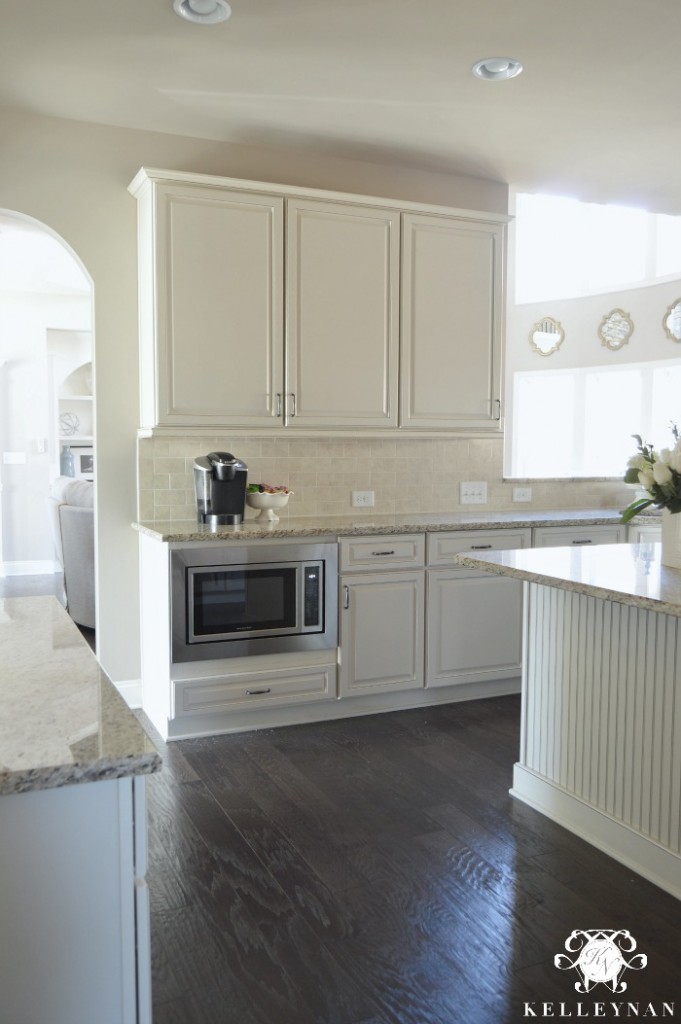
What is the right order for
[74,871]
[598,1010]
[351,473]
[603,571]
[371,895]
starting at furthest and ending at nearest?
[351,473]
[603,571]
[371,895]
[598,1010]
[74,871]

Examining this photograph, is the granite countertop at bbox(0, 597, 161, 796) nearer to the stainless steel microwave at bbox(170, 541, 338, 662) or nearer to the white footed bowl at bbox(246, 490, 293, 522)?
the stainless steel microwave at bbox(170, 541, 338, 662)

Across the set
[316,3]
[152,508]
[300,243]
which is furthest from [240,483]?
[316,3]

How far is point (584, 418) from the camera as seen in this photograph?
11133 millimetres

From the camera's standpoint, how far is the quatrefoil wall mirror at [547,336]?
11031mm

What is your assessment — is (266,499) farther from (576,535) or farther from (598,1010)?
(598,1010)

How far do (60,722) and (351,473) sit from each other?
324 cm

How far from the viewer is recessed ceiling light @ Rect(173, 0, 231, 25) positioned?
262 centimetres

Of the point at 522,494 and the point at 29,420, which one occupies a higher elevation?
the point at 29,420

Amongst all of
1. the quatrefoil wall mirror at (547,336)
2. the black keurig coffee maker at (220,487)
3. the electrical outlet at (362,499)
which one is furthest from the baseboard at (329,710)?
the quatrefoil wall mirror at (547,336)

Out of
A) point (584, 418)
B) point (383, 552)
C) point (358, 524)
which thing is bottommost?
point (383, 552)

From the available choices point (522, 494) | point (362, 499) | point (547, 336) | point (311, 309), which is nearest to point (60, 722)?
point (311, 309)

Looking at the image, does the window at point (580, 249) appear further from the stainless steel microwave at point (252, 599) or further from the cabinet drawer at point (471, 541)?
the stainless steel microwave at point (252, 599)

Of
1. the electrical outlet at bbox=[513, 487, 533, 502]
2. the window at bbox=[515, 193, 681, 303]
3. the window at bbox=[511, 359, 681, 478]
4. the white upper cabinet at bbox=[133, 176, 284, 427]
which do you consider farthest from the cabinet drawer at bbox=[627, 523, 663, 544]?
the window at bbox=[515, 193, 681, 303]

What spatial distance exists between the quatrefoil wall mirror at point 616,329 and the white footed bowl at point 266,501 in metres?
7.60
